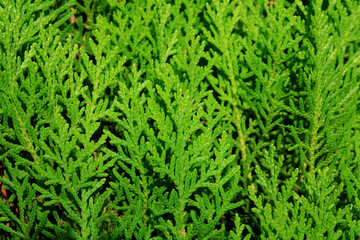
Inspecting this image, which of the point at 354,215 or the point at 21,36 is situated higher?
the point at 21,36

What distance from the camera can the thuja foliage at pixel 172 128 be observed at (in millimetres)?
2506

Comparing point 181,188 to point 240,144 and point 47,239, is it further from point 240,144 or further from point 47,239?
point 47,239

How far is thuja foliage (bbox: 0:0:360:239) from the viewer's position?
2.51 metres

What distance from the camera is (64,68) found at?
2670 millimetres

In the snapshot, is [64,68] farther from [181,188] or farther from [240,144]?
[240,144]

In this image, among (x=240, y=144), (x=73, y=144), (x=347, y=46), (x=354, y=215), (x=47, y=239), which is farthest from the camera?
(x=347, y=46)

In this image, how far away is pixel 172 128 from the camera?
104 inches

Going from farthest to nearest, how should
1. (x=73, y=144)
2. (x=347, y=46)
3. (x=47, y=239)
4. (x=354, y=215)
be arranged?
1. (x=347, y=46)
2. (x=47, y=239)
3. (x=354, y=215)
4. (x=73, y=144)

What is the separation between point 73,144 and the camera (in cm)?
247

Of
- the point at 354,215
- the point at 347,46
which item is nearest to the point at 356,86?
the point at 347,46

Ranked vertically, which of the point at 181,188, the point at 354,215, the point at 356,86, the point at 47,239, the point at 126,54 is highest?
the point at 126,54

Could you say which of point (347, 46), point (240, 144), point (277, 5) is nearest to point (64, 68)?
point (240, 144)

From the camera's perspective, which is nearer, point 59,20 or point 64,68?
point 64,68

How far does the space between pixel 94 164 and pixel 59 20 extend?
4.03ft
